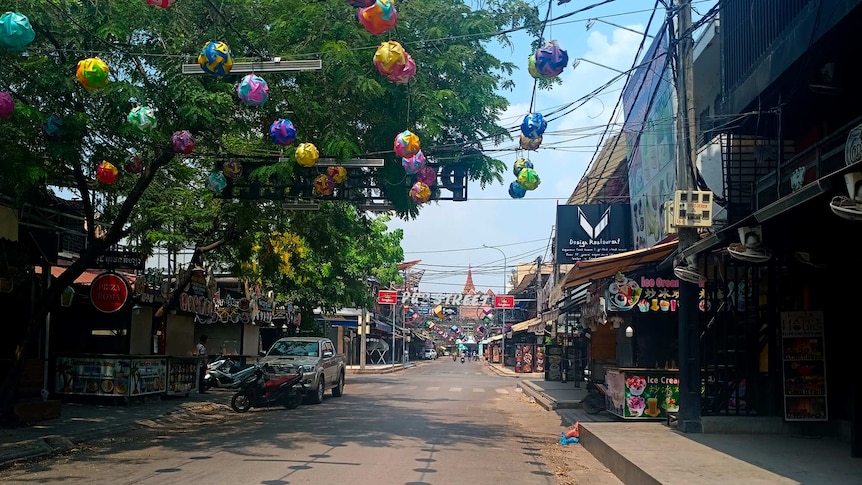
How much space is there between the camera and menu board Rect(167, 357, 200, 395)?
846 inches

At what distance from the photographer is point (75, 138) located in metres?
12.1

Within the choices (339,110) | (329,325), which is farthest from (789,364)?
(329,325)

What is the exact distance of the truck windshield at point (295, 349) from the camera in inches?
934

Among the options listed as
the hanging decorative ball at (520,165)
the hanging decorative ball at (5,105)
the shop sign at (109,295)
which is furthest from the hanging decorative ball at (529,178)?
the shop sign at (109,295)

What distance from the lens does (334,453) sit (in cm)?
1223

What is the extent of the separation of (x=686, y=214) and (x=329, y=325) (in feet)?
149

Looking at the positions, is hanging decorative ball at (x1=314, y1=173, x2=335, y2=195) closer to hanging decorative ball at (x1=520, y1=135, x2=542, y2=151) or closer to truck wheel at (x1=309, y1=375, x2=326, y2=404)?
hanging decorative ball at (x1=520, y1=135, x2=542, y2=151)

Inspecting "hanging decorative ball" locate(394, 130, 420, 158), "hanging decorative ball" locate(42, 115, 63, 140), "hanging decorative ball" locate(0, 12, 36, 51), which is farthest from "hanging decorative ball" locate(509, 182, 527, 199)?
"hanging decorative ball" locate(0, 12, 36, 51)

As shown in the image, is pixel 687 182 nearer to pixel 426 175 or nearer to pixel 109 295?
pixel 426 175

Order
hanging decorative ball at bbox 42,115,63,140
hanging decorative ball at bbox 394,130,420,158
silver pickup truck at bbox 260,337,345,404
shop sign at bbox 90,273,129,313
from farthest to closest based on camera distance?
1. silver pickup truck at bbox 260,337,345,404
2. shop sign at bbox 90,273,129,313
3. hanging decorative ball at bbox 42,115,63,140
4. hanging decorative ball at bbox 394,130,420,158

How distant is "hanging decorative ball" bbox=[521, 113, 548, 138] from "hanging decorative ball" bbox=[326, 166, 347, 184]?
10.9 feet

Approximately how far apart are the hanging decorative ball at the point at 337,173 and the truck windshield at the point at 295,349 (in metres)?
11.2

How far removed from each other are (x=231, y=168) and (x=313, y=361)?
392 inches

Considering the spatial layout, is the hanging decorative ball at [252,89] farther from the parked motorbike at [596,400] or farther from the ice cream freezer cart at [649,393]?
the parked motorbike at [596,400]
